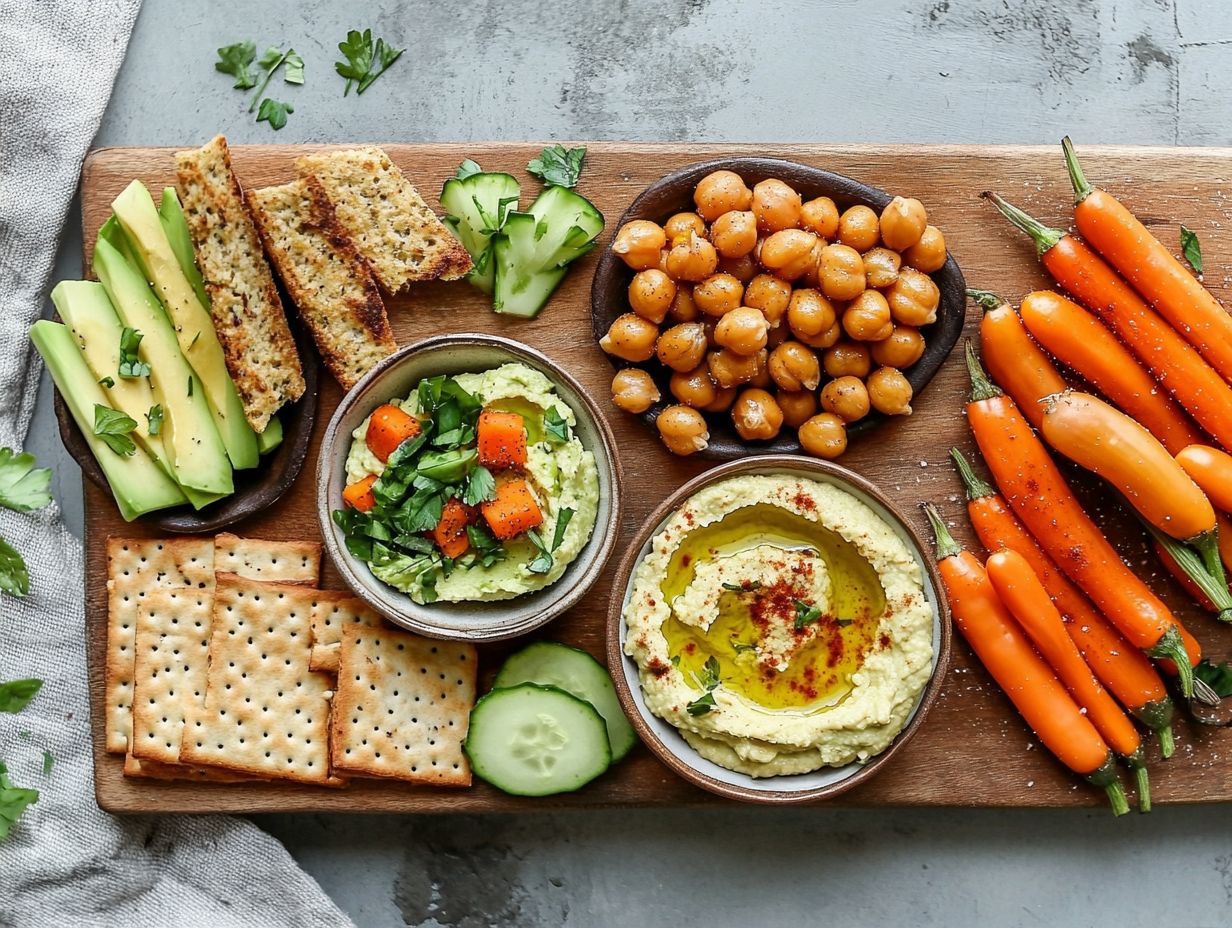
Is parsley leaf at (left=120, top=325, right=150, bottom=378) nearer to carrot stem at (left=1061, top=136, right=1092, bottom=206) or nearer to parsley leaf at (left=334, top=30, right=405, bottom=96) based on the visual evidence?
parsley leaf at (left=334, top=30, right=405, bottom=96)

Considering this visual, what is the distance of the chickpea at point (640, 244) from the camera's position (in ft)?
8.57

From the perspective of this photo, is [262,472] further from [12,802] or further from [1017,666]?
[1017,666]

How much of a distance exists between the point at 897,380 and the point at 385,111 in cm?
166

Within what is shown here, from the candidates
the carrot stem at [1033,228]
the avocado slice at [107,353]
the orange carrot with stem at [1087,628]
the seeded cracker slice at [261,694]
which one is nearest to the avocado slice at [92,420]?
the avocado slice at [107,353]

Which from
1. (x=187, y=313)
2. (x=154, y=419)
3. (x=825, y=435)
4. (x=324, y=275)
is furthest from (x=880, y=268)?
(x=154, y=419)

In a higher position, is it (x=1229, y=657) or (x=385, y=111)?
(x=385, y=111)

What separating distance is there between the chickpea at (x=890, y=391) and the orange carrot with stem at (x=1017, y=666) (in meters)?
0.38

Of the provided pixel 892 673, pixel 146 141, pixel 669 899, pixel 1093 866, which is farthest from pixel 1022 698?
pixel 146 141

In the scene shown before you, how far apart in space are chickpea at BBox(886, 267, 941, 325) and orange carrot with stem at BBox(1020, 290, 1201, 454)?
320 millimetres

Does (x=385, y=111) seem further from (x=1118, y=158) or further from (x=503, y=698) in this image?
(x=1118, y=158)

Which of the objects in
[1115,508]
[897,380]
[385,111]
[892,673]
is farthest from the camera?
[385,111]

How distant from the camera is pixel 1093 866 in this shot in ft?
10.0

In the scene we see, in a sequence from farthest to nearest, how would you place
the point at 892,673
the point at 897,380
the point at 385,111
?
1. the point at 385,111
2. the point at 897,380
3. the point at 892,673

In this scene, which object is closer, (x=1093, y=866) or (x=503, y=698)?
(x=503, y=698)
